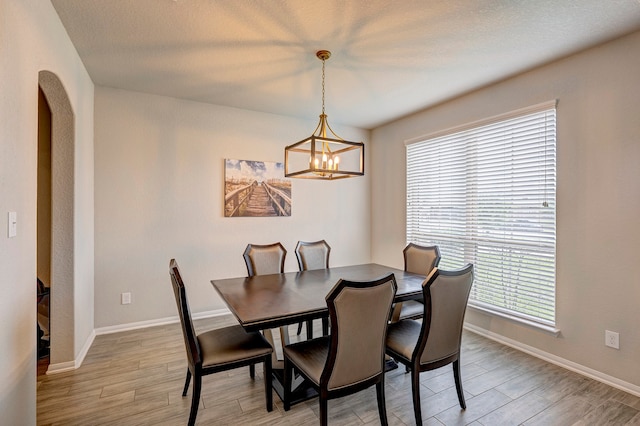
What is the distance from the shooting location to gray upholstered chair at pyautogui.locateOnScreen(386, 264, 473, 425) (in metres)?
1.90

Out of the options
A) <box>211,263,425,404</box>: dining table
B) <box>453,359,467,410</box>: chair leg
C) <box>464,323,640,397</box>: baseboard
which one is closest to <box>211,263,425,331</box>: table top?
<box>211,263,425,404</box>: dining table

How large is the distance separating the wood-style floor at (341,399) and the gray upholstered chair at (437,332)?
0.25m

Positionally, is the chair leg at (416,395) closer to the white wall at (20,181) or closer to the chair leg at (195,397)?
the chair leg at (195,397)

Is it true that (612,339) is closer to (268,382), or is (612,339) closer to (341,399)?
(341,399)

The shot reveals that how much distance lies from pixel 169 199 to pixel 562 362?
4.32m

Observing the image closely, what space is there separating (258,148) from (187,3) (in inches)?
89.5

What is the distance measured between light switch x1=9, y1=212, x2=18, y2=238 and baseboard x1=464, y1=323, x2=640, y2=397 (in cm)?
395

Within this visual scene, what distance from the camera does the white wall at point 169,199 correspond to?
3.45 metres

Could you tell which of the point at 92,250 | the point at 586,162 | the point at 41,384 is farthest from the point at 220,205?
the point at 586,162

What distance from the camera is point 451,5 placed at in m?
2.06

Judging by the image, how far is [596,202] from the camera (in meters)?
2.58

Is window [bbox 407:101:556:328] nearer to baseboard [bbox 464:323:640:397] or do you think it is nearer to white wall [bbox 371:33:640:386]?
white wall [bbox 371:33:640:386]

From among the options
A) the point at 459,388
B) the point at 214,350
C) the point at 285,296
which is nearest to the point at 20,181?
the point at 214,350

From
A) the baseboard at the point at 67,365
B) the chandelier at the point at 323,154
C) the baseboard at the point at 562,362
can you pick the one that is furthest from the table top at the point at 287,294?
the baseboard at the point at 67,365
